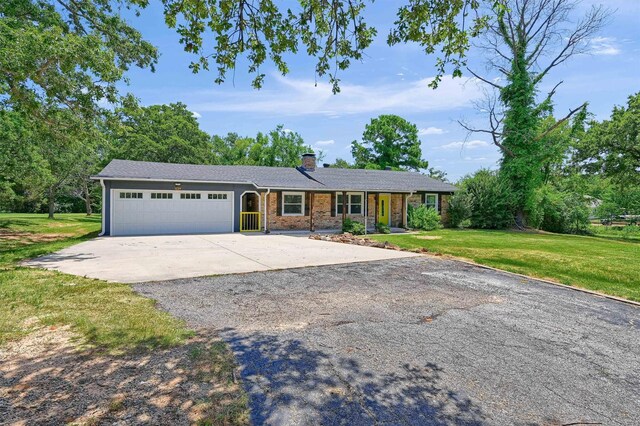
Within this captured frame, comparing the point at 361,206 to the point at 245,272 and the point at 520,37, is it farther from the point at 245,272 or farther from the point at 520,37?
the point at 520,37

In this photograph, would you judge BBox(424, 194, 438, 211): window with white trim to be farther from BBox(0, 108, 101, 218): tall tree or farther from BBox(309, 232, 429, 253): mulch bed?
BBox(0, 108, 101, 218): tall tree

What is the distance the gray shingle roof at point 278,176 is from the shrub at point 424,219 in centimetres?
135

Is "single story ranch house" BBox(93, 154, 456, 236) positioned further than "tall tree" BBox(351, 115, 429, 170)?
No

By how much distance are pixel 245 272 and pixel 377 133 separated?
37179 mm

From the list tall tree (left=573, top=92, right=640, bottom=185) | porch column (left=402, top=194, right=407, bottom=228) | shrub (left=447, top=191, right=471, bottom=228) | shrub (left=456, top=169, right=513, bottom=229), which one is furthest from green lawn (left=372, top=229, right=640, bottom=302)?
tall tree (left=573, top=92, right=640, bottom=185)

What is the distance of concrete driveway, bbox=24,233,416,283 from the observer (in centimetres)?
715

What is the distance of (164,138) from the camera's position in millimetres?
30078

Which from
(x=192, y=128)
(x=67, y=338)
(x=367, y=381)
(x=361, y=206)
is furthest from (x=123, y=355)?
(x=192, y=128)

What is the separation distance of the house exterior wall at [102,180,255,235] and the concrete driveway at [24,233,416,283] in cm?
397

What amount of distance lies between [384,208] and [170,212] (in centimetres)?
1188

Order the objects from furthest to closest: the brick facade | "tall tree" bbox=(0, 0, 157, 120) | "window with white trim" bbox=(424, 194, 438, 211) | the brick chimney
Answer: the brick chimney, "window with white trim" bbox=(424, 194, 438, 211), the brick facade, "tall tree" bbox=(0, 0, 157, 120)

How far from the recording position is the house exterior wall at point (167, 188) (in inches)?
589

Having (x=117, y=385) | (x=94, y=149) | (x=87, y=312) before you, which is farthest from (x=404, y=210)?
(x=94, y=149)

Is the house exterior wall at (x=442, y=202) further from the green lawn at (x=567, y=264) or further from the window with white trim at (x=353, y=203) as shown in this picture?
the green lawn at (x=567, y=264)
